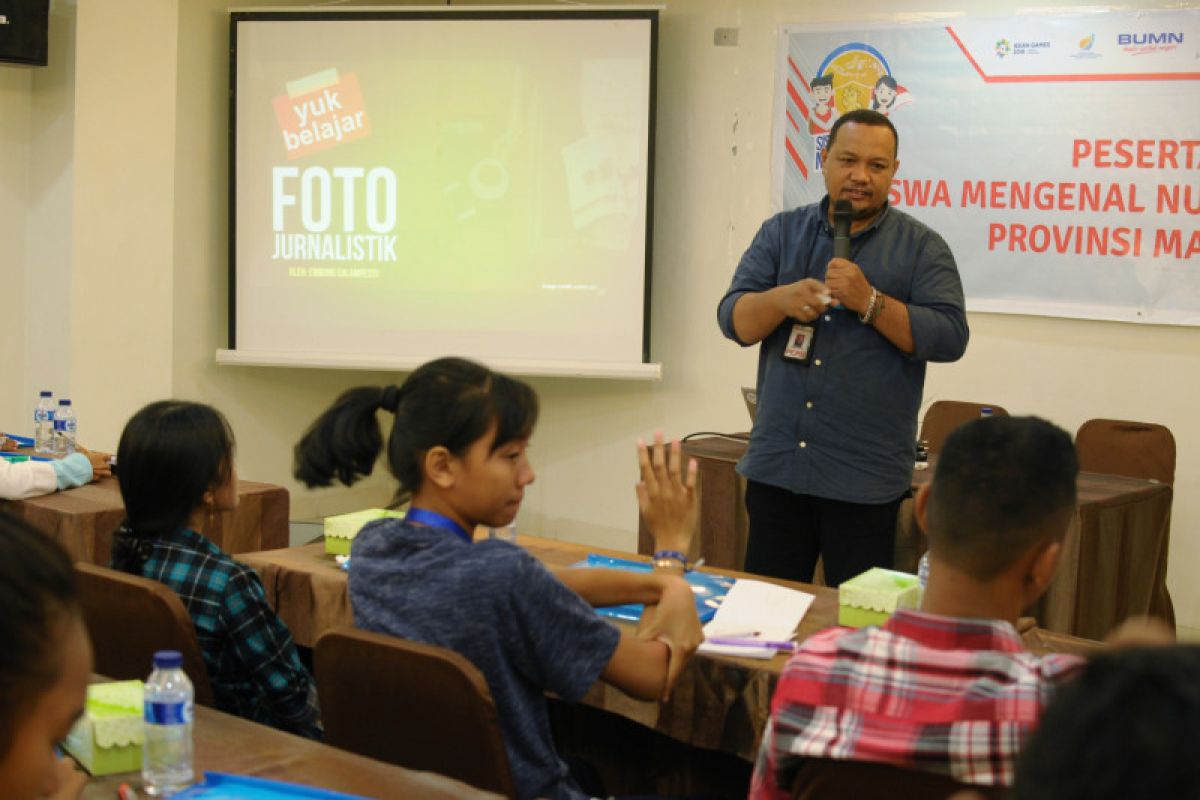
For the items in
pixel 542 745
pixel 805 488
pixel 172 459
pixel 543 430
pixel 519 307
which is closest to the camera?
pixel 542 745

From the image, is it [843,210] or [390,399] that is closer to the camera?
[390,399]

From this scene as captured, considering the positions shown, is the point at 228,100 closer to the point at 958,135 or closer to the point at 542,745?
the point at 958,135

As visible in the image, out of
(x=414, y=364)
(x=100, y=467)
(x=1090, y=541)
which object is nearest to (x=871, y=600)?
(x=1090, y=541)

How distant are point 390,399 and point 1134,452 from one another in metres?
3.44

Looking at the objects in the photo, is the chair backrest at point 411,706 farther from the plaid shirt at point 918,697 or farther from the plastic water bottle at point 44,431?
the plastic water bottle at point 44,431

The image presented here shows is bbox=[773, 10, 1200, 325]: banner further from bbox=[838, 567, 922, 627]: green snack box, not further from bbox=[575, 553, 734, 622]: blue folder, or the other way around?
bbox=[838, 567, 922, 627]: green snack box

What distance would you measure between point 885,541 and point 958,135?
2796 millimetres

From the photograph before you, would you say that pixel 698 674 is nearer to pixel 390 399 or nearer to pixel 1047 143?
pixel 390 399

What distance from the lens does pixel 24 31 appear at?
5.37 metres

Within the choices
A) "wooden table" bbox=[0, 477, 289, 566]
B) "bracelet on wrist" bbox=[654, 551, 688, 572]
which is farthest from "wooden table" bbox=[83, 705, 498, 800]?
"wooden table" bbox=[0, 477, 289, 566]

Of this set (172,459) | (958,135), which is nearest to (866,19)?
(958,135)

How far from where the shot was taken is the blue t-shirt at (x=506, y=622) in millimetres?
1834

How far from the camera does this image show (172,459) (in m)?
2.37

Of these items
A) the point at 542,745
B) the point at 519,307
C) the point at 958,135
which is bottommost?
the point at 542,745
